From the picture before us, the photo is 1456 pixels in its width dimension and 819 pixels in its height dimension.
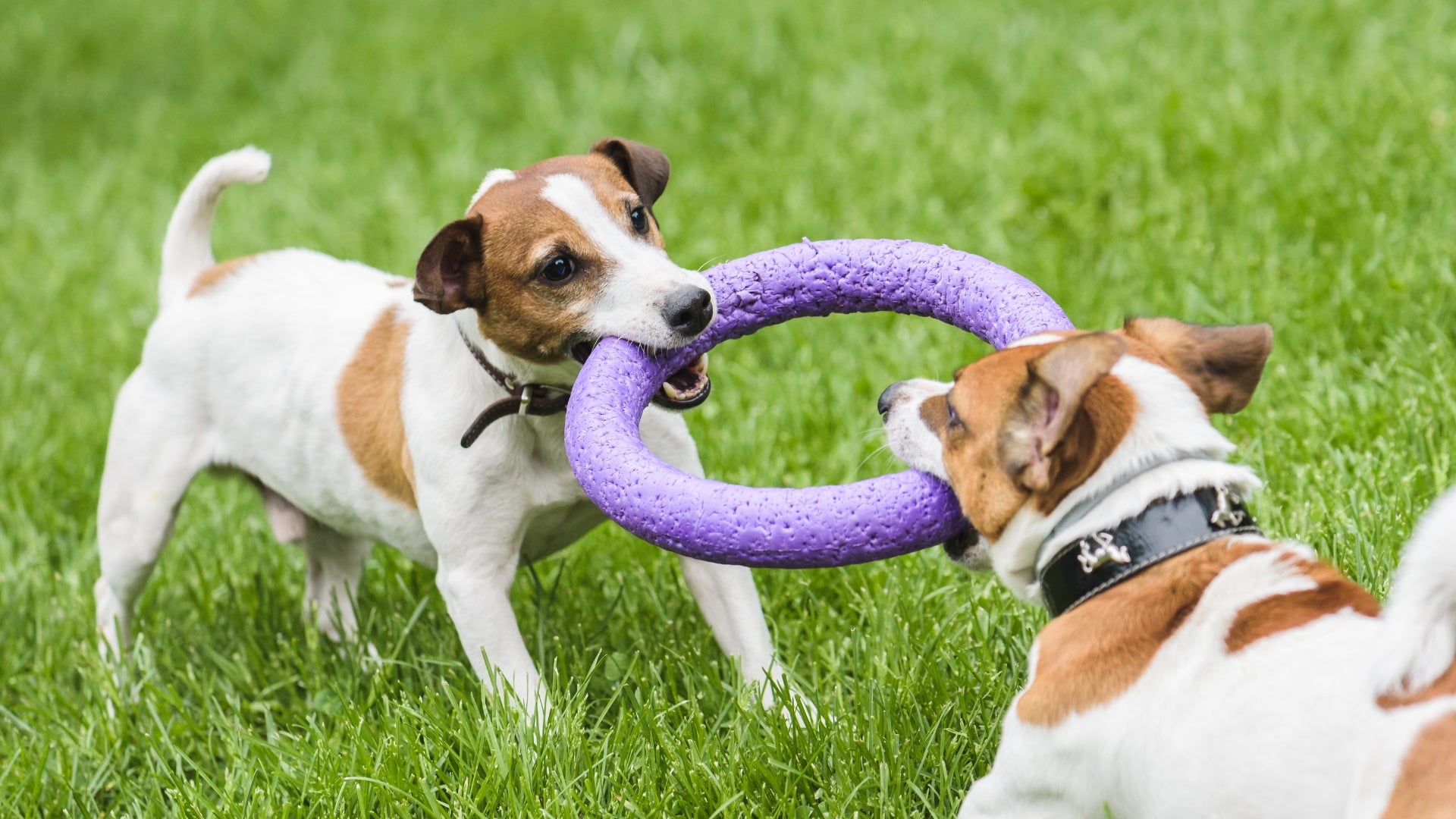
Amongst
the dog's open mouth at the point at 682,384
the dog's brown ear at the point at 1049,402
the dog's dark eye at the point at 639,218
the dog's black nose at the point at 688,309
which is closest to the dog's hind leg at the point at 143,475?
the dog's open mouth at the point at 682,384

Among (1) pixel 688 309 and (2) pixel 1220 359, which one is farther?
(1) pixel 688 309

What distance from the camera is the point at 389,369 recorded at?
4.55m

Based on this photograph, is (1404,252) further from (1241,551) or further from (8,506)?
(8,506)

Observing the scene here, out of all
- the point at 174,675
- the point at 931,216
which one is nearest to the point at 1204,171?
the point at 931,216

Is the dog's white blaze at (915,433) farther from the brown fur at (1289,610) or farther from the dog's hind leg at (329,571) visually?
the dog's hind leg at (329,571)

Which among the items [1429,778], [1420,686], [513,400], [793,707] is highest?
[513,400]

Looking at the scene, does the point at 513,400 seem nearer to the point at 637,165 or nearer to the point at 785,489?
the point at 637,165

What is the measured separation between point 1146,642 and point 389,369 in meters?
2.55

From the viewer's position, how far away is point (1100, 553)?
2.95 m

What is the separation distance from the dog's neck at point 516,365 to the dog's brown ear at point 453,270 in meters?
0.10

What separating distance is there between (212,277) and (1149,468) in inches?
138

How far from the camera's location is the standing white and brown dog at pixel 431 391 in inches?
160

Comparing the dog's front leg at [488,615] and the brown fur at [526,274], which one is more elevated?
the brown fur at [526,274]

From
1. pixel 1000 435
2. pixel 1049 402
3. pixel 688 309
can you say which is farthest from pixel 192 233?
pixel 1049 402
